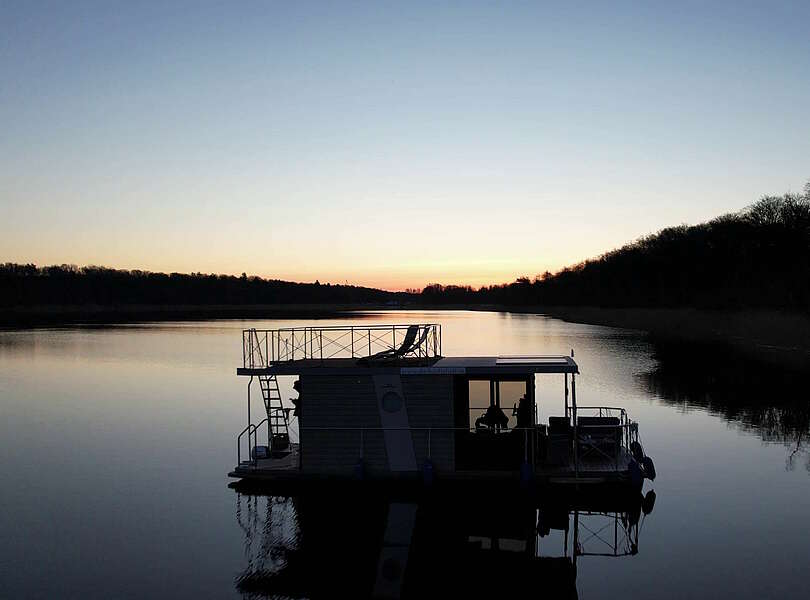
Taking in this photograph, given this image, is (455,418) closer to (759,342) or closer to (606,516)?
(606,516)

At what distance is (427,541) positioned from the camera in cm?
1573

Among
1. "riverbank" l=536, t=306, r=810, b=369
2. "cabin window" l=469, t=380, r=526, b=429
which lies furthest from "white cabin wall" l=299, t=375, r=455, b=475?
"riverbank" l=536, t=306, r=810, b=369

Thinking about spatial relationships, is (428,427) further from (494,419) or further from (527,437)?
(527,437)

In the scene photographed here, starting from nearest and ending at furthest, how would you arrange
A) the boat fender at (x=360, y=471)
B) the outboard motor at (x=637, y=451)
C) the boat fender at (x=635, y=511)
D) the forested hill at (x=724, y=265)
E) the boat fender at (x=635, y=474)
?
the boat fender at (x=635, y=474) < the boat fender at (x=635, y=511) < the boat fender at (x=360, y=471) < the outboard motor at (x=637, y=451) < the forested hill at (x=724, y=265)

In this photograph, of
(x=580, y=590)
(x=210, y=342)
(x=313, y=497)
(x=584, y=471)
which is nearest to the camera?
(x=580, y=590)

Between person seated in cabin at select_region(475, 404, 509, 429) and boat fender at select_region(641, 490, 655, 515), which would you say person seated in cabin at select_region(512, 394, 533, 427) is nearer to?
person seated in cabin at select_region(475, 404, 509, 429)

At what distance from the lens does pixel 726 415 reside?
3209cm

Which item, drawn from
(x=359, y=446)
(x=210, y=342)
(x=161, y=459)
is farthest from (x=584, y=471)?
(x=210, y=342)

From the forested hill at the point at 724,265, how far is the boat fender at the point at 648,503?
5295 centimetres

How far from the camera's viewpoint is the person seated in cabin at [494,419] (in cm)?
1778

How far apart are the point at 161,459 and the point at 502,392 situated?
479 inches

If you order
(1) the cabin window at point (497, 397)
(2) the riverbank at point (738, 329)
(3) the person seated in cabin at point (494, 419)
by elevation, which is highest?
(1) the cabin window at point (497, 397)

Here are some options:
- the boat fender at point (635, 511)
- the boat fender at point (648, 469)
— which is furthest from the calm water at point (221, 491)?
the boat fender at point (648, 469)

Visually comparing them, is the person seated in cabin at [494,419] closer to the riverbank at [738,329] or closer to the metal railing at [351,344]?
the metal railing at [351,344]
